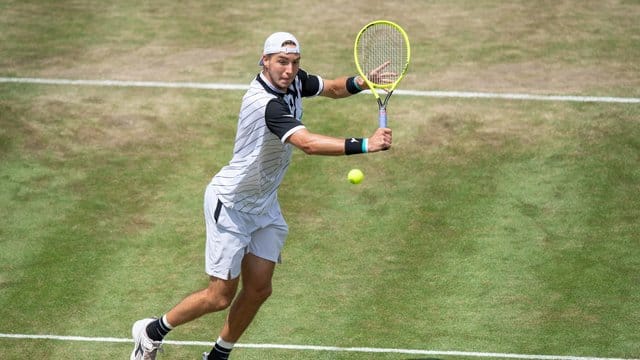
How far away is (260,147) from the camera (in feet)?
33.8

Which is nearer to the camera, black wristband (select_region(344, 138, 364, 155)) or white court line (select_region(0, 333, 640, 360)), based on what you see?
black wristband (select_region(344, 138, 364, 155))

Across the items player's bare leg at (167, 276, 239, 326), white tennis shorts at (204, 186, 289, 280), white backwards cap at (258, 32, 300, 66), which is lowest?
player's bare leg at (167, 276, 239, 326)

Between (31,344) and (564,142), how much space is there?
7.22 meters

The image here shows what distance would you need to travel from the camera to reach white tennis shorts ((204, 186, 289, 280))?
10.5 meters

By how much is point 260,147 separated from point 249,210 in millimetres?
619

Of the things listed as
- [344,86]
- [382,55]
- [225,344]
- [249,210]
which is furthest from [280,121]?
[382,55]

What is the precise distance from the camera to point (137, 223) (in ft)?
45.3

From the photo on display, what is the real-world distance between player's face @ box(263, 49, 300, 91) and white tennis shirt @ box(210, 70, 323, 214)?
0.32 ft

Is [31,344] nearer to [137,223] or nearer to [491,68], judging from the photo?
[137,223]

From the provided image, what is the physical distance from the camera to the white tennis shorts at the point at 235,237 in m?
10.5

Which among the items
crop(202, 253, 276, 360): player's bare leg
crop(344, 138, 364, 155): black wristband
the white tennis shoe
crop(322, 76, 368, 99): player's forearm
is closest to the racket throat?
crop(344, 138, 364, 155): black wristband

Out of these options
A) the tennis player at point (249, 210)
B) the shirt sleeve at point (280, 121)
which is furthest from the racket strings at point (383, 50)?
the shirt sleeve at point (280, 121)

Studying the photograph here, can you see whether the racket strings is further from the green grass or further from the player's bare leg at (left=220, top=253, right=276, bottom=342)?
the player's bare leg at (left=220, top=253, right=276, bottom=342)

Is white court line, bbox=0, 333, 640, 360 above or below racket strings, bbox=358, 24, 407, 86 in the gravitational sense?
below
